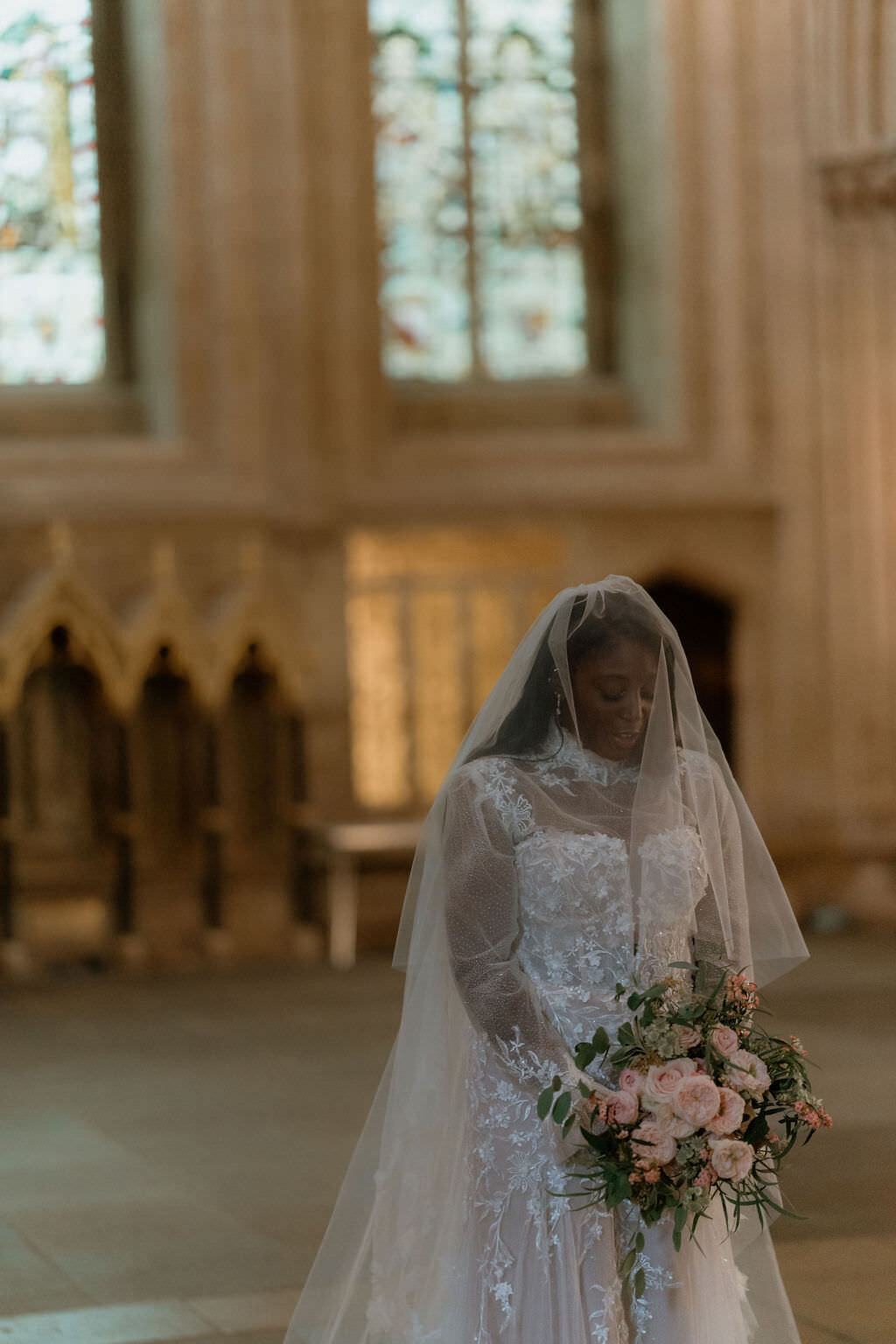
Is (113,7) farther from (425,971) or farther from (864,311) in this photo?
(425,971)

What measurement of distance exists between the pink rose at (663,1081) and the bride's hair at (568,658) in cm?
58

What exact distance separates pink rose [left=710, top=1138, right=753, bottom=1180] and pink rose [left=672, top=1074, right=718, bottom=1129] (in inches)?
1.9

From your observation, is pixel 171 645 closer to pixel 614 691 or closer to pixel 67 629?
pixel 67 629

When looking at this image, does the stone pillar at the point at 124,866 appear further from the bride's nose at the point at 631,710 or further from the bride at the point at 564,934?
the bride's nose at the point at 631,710

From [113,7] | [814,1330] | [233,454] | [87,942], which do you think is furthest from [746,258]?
[814,1330]

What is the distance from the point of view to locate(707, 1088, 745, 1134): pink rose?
2.69m

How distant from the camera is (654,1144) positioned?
8.80ft

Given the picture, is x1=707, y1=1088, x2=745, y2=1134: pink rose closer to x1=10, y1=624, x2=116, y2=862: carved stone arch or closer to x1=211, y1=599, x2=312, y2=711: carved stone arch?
x1=211, y1=599, x2=312, y2=711: carved stone arch

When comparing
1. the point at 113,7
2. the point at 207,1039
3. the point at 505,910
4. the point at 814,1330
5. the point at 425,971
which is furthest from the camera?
the point at 113,7

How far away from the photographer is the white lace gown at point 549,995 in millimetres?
2881

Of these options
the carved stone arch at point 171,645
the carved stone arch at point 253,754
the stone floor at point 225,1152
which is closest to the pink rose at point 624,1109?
the stone floor at point 225,1152

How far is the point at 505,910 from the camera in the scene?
288cm

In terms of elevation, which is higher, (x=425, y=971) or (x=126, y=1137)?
(x=425, y=971)

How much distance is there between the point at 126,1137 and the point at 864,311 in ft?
26.8
